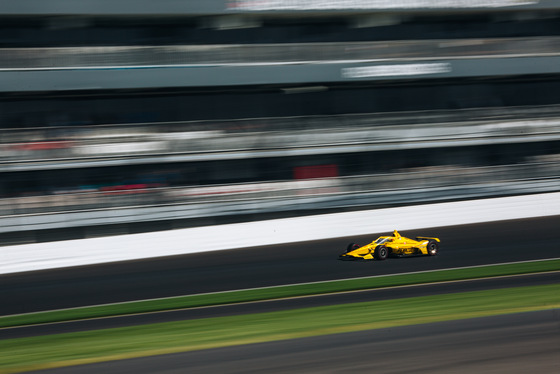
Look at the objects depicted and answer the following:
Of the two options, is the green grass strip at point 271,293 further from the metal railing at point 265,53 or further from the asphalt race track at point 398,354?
the metal railing at point 265,53

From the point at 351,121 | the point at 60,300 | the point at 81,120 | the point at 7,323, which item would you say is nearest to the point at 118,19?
the point at 81,120

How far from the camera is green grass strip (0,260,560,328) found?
1112 cm

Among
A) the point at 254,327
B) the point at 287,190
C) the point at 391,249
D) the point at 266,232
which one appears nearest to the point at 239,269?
the point at 391,249

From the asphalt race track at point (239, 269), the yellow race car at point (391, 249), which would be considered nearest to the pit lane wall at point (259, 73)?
the asphalt race track at point (239, 269)

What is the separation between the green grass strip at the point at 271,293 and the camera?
11.1m

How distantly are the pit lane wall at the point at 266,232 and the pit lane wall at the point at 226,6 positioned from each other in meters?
7.08

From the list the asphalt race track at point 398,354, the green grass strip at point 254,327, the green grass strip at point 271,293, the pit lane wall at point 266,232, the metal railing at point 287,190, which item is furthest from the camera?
the metal railing at point 287,190

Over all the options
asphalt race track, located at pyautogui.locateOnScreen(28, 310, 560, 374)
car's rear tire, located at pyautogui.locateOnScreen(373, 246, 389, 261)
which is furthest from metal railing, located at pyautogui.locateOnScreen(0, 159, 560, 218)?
asphalt race track, located at pyautogui.locateOnScreen(28, 310, 560, 374)

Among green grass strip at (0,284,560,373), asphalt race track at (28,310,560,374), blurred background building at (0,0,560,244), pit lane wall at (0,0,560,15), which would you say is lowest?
asphalt race track at (28,310,560,374)

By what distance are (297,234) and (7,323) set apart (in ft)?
29.6

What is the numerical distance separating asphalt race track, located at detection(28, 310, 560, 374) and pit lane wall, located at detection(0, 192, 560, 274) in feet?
31.2

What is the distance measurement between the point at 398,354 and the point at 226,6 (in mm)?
15813

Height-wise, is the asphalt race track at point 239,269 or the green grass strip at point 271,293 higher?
the asphalt race track at point 239,269

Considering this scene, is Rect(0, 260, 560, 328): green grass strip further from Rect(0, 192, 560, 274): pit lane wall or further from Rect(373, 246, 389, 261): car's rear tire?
Rect(0, 192, 560, 274): pit lane wall
